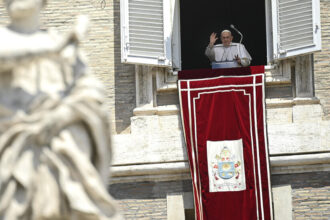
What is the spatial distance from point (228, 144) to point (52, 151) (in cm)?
851

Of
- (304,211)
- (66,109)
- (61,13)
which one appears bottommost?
(304,211)

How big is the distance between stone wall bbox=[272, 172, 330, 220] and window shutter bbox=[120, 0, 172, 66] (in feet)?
7.00

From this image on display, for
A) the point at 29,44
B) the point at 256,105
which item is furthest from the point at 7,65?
the point at 256,105

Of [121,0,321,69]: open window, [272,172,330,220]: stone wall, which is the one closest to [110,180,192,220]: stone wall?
[272,172,330,220]: stone wall

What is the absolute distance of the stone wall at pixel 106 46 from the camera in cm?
1847

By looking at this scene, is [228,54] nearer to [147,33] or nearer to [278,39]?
[278,39]

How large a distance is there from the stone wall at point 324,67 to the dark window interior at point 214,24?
3649 millimetres

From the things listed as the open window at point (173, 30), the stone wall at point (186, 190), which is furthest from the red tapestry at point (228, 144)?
the open window at point (173, 30)

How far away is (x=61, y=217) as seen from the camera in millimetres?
9508

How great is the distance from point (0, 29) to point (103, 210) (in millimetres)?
1444

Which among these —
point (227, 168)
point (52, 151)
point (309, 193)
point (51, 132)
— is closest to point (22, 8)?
point (51, 132)

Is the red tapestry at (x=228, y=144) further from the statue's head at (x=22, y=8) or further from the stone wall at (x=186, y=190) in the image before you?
the statue's head at (x=22, y=8)

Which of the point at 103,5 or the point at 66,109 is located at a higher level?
the point at 103,5

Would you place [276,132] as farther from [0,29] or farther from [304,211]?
[0,29]
